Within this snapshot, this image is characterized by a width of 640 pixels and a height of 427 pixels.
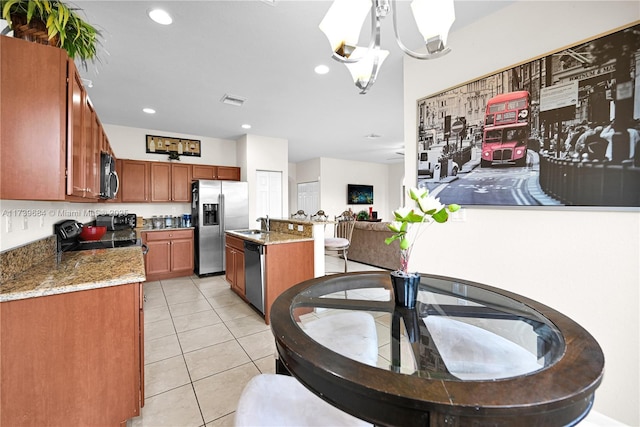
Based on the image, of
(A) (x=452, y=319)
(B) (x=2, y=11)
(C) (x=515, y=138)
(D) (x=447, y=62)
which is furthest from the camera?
(D) (x=447, y=62)

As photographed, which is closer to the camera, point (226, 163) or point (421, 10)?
point (421, 10)

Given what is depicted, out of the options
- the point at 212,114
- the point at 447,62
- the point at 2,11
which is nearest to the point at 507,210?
the point at 447,62

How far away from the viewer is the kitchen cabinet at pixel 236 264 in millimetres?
3441

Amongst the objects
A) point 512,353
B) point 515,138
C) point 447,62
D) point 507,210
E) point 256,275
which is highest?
point 447,62

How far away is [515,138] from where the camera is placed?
6.00ft

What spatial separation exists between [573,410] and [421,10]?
1514 millimetres

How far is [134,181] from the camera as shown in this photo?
4523 mm

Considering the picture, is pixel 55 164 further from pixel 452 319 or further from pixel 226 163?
pixel 226 163

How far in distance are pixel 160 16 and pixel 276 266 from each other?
243 centimetres

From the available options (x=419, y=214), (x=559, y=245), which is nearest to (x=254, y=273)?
(x=419, y=214)

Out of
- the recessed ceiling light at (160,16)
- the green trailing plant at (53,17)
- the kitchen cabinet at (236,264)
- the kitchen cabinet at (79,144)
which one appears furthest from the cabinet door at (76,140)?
the kitchen cabinet at (236,264)

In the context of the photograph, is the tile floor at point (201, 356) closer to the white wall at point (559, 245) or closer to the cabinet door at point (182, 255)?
the white wall at point (559, 245)

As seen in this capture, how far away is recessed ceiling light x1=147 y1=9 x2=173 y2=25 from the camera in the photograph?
6.31ft

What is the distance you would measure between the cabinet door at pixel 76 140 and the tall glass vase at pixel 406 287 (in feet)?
5.95
